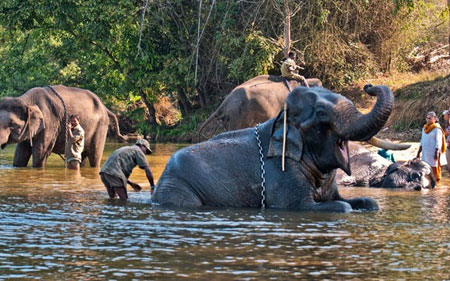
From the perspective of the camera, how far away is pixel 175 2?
106 feet

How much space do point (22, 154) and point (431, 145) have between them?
8684 mm

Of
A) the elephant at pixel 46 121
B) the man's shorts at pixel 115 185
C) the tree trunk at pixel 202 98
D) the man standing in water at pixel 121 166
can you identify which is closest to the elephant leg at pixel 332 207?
the man standing in water at pixel 121 166

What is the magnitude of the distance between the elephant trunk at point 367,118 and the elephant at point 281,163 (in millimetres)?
13

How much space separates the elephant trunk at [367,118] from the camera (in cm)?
1055

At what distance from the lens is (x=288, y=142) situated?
11.3 m

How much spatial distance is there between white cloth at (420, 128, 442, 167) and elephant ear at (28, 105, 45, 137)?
7994 mm

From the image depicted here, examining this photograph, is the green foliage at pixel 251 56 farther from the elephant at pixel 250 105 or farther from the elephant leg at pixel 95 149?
the elephant leg at pixel 95 149

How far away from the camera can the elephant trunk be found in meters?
10.5

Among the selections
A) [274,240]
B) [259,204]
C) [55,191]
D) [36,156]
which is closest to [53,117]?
[36,156]

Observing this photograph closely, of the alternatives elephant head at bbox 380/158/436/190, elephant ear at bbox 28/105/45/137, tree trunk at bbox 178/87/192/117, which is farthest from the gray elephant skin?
tree trunk at bbox 178/87/192/117

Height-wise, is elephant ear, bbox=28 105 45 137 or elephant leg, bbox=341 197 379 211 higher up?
elephant ear, bbox=28 105 45 137

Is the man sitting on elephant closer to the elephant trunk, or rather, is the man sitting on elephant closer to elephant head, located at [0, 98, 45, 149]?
elephant head, located at [0, 98, 45, 149]

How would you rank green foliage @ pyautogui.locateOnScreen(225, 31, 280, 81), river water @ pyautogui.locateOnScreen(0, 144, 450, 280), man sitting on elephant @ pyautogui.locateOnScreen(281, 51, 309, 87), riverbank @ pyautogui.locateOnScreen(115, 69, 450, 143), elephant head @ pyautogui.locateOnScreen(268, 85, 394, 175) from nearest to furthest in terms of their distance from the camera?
1. river water @ pyautogui.locateOnScreen(0, 144, 450, 280)
2. elephant head @ pyautogui.locateOnScreen(268, 85, 394, 175)
3. man sitting on elephant @ pyautogui.locateOnScreen(281, 51, 309, 87)
4. riverbank @ pyautogui.locateOnScreen(115, 69, 450, 143)
5. green foliage @ pyautogui.locateOnScreen(225, 31, 280, 81)

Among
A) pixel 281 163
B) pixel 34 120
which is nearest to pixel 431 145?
pixel 281 163
